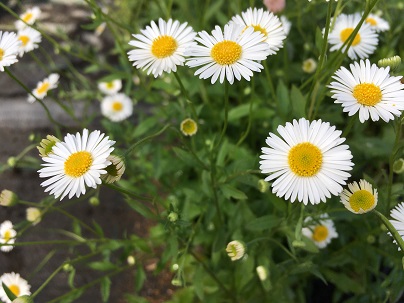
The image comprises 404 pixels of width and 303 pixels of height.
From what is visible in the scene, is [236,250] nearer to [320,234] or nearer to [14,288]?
[320,234]

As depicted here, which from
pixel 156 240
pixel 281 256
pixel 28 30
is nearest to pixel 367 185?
pixel 281 256

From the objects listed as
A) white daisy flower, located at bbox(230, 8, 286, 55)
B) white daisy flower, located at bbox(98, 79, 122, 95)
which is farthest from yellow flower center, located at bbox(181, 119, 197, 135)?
white daisy flower, located at bbox(98, 79, 122, 95)

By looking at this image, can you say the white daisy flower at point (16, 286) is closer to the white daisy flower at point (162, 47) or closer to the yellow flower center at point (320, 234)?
the white daisy flower at point (162, 47)

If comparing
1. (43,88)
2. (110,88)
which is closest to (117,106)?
(110,88)

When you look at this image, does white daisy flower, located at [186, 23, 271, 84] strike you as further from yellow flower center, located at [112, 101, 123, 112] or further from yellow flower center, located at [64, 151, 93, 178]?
yellow flower center, located at [112, 101, 123, 112]

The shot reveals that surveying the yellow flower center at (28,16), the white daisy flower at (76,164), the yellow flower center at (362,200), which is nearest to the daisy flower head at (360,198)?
the yellow flower center at (362,200)

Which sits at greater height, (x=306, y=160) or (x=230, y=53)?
(x=230, y=53)
